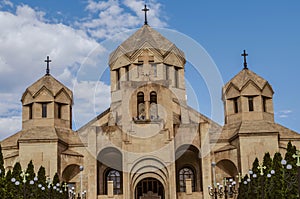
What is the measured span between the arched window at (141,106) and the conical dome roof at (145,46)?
391 cm

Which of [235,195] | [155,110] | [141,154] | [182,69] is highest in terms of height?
[182,69]

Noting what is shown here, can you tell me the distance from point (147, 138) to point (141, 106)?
3375 mm

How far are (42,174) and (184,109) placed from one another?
508 inches

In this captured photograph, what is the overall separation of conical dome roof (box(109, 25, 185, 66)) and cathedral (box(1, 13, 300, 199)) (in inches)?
15.7

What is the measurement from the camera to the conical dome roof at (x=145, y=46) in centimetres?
3403

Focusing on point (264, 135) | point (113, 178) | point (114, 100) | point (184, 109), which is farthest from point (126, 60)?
point (264, 135)

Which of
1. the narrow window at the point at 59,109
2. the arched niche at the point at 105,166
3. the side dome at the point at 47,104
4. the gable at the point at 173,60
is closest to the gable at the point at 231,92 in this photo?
the gable at the point at 173,60

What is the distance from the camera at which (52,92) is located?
100 feet

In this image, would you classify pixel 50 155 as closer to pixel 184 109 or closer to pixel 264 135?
pixel 184 109

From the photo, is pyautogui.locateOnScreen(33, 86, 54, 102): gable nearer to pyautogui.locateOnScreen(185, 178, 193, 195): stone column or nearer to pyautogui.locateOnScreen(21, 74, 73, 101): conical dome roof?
pyautogui.locateOnScreen(21, 74, 73, 101): conical dome roof

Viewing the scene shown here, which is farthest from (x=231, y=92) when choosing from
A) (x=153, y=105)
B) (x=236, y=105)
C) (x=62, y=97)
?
(x=62, y=97)

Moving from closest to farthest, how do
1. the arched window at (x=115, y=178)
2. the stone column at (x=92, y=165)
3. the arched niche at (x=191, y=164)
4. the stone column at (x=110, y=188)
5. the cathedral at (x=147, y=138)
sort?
the stone column at (x=92, y=165) → the cathedral at (x=147, y=138) → the stone column at (x=110, y=188) → the arched niche at (x=191, y=164) → the arched window at (x=115, y=178)

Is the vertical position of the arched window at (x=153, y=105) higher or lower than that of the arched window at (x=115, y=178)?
higher

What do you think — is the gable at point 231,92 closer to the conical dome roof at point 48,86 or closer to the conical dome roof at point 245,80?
the conical dome roof at point 245,80
